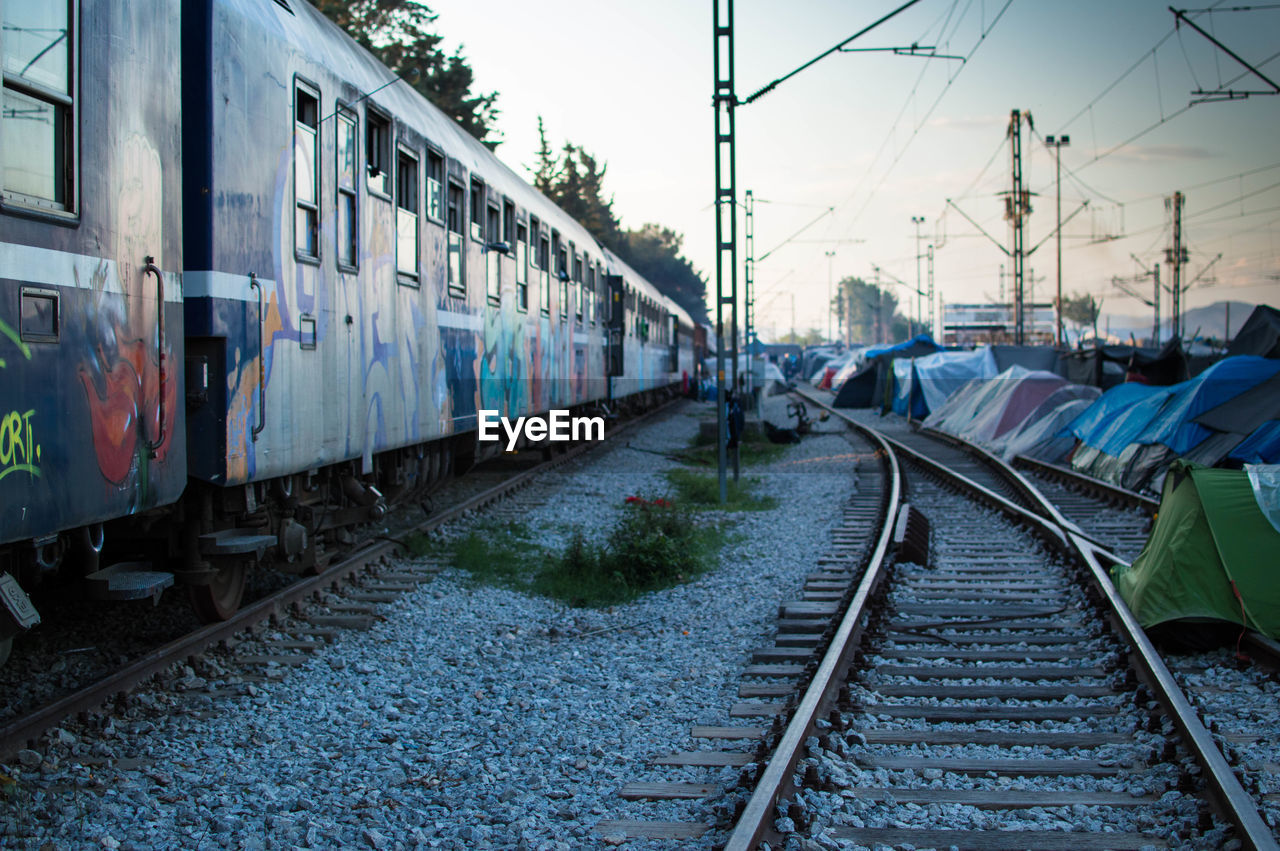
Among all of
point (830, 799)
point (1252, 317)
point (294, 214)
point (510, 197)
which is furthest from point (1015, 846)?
point (1252, 317)

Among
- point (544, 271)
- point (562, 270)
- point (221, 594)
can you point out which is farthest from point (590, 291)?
point (221, 594)

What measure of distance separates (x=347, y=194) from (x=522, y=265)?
531cm

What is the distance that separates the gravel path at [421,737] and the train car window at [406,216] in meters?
2.45

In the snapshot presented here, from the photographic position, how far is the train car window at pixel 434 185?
342 inches

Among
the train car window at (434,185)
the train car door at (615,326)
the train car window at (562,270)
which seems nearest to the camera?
the train car window at (434,185)

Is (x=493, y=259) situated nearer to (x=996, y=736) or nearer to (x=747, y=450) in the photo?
(x=996, y=736)

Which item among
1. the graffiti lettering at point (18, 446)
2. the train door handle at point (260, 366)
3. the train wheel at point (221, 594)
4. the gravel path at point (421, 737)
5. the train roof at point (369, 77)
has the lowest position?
the gravel path at point (421, 737)

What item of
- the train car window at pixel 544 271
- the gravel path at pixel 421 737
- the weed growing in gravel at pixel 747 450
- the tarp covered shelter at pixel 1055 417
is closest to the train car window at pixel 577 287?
the train car window at pixel 544 271

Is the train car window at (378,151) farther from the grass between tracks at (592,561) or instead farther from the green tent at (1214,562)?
the green tent at (1214,562)

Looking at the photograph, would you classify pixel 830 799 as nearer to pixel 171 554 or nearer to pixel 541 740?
pixel 541 740

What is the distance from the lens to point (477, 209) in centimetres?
1025

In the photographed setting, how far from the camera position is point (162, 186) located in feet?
15.5

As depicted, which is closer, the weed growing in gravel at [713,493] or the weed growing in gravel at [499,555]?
the weed growing in gravel at [499,555]

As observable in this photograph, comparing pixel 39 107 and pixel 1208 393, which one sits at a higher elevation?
pixel 39 107
